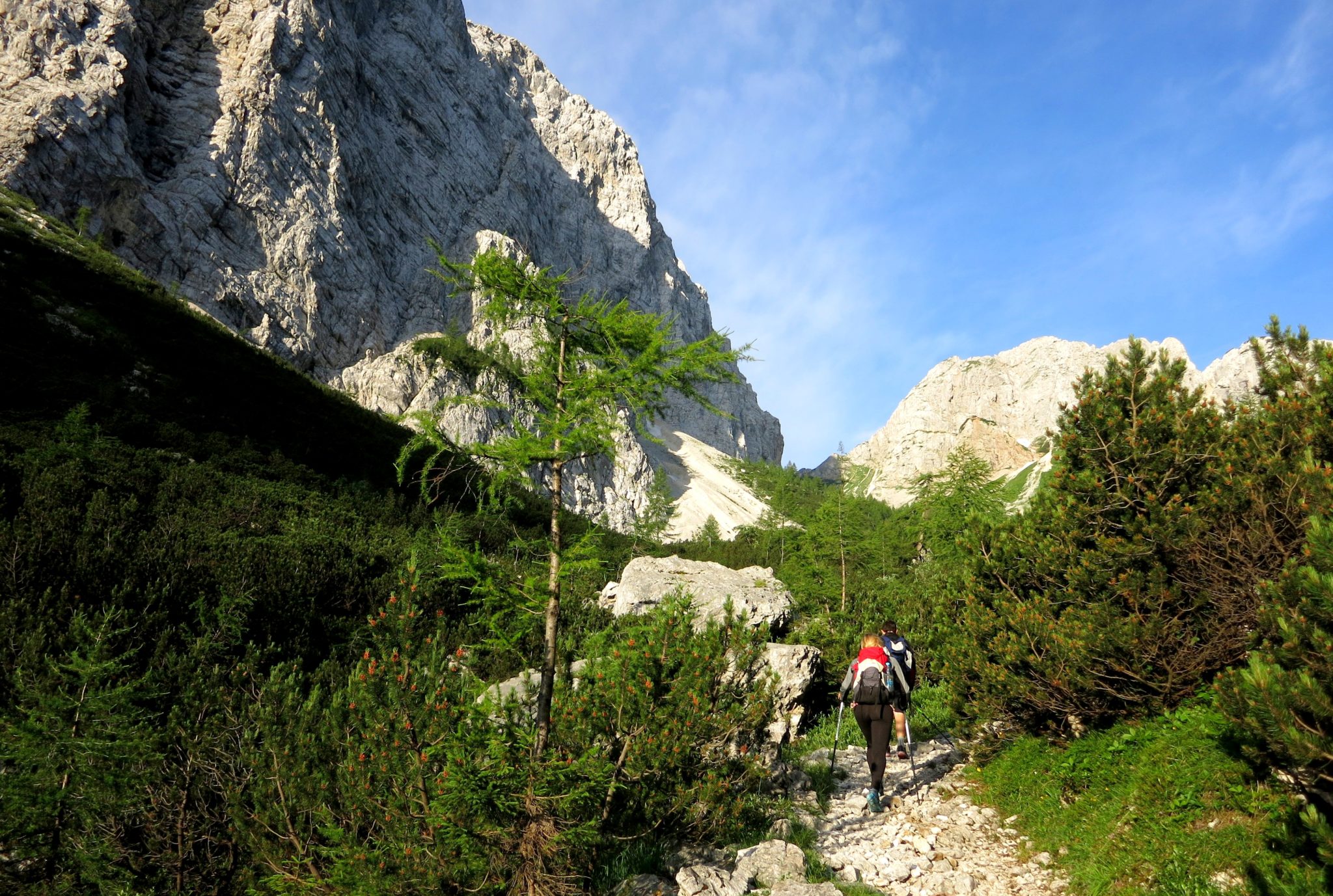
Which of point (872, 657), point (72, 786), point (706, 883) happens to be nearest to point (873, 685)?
point (872, 657)

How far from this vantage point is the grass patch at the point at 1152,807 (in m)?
4.39

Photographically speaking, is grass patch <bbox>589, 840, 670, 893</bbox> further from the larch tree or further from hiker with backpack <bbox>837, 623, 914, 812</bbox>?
hiker with backpack <bbox>837, 623, 914, 812</bbox>

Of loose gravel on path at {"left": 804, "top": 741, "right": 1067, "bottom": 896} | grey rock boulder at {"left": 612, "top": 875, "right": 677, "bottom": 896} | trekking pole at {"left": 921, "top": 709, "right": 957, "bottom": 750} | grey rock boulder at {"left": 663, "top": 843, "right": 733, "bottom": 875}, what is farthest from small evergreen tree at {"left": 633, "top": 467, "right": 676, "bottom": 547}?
grey rock boulder at {"left": 612, "top": 875, "right": 677, "bottom": 896}

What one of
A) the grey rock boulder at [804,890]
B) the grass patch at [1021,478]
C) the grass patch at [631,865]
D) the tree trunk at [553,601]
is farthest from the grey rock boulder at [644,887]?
the grass patch at [1021,478]

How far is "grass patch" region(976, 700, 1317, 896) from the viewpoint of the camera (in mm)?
4391

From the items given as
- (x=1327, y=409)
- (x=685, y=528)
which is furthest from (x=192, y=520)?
(x=685, y=528)

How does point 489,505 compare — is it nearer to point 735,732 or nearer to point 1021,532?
point 735,732

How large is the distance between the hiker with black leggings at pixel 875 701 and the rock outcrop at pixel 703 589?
4.84 m

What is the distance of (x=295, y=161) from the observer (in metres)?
60.8

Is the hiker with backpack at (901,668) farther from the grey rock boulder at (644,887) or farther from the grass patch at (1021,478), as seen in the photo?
the grass patch at (1021,478)

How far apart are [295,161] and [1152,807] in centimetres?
7513

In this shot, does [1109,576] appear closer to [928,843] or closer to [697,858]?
[928,843]

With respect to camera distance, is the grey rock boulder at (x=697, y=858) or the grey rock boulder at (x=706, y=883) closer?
the grey rock boulder at (x=706, y=883)

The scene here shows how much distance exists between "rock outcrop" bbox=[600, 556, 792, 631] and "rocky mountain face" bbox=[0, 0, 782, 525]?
958cm
